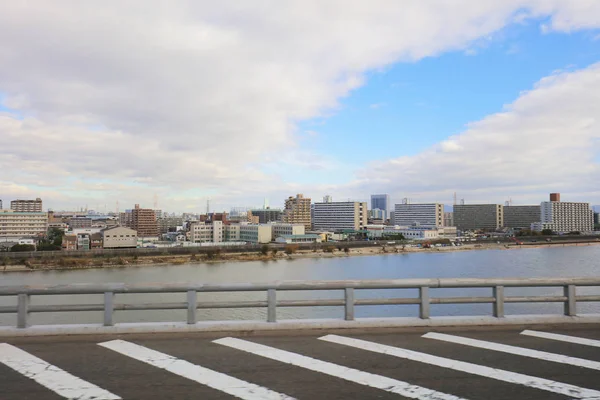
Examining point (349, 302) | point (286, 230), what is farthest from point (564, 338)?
point (286, 230)

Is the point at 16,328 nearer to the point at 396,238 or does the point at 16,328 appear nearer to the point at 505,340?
the point at 505,340

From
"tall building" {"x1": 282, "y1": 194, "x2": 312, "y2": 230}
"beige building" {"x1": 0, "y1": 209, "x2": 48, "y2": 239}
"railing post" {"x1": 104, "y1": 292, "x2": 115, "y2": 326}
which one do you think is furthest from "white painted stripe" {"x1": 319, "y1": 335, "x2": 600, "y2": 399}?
"tall building" {"x1": 282, "y1": 194, "x2": 312, "y2": 230}

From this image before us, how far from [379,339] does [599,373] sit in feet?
9.52

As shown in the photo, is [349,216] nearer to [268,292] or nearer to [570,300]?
[570,300]

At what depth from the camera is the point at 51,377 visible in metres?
5.23

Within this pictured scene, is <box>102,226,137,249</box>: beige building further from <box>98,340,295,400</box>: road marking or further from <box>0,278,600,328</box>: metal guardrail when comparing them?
<box>98,340,295,400</box>: road marking

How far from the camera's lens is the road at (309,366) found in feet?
15.7

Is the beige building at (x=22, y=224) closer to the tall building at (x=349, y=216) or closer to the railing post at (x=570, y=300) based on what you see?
the tall building at (x=349, y=216)

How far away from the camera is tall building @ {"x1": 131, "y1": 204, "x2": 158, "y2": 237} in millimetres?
185250

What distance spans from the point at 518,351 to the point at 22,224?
17349 cm

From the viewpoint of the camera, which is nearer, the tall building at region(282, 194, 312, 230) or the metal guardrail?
the metal guardrail

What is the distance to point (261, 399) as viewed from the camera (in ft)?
14.9

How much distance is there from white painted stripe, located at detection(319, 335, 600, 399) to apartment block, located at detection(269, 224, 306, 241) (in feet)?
415

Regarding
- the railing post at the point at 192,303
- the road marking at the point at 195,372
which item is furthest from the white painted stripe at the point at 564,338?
the railing post at the point at 192,303
